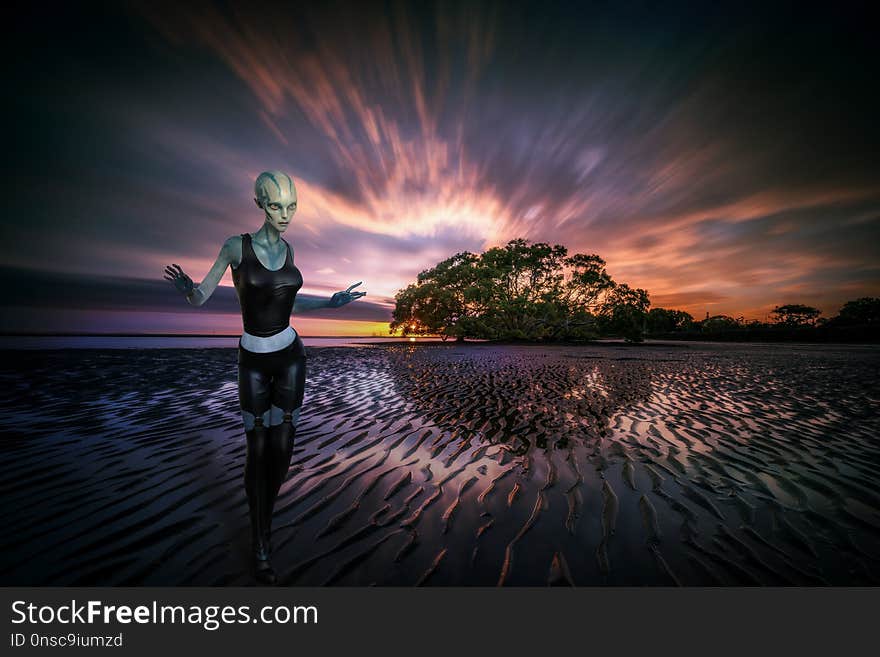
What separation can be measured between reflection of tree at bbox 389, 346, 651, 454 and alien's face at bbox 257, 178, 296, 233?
167 inches

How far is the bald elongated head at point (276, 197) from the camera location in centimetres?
240

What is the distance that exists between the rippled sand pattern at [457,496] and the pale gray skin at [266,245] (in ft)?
4.16

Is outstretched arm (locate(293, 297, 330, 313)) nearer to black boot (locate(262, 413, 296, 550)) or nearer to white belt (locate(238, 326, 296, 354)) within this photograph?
white belt (locate(238, 326, 296, 354))

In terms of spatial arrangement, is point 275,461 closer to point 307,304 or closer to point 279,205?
point 307,304

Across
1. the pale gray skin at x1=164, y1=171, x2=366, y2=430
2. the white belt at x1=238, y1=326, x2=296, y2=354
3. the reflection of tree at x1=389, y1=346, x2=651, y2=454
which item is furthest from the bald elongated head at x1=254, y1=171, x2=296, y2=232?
the reflection of tree at x1=389, y1=346, x2=651, y2=454

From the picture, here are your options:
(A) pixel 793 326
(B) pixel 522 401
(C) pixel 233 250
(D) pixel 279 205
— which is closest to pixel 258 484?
(C) pixel 233 250

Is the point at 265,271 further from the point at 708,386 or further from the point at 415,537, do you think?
the point at 708,386

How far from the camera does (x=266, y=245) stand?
8.26 feet

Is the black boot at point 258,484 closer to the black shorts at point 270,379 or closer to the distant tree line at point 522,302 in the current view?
the black shorts at point 270,379

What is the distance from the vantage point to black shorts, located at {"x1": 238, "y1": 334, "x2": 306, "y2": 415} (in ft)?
7.78

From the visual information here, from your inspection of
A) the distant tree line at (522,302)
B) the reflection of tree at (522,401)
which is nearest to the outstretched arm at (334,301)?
the reflection of tree at (522,401)

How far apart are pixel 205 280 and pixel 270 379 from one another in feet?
3.37

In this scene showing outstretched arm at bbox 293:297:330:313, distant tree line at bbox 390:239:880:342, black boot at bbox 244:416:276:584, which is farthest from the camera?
distant tree line at bbox 390:239:880:342
